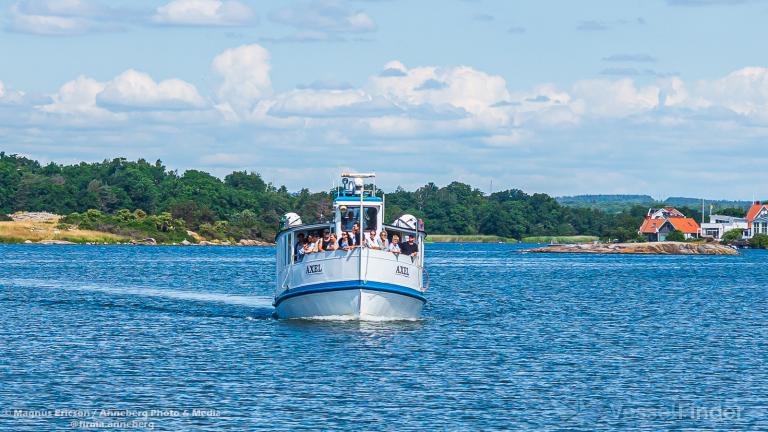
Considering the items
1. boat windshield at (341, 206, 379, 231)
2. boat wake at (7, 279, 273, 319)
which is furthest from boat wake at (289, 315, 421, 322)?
boat wake at (7, 279, 273, 319)

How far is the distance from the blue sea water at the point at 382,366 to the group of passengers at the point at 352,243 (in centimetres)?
309

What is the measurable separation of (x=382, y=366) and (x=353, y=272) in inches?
328

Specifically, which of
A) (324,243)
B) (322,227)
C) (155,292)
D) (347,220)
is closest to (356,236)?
(324,243)

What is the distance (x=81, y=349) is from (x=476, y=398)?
17065mm

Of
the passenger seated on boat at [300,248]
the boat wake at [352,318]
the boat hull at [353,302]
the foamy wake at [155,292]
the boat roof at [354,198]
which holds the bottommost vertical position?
the foamy wake at [155,292]

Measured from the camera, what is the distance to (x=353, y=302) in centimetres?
5084

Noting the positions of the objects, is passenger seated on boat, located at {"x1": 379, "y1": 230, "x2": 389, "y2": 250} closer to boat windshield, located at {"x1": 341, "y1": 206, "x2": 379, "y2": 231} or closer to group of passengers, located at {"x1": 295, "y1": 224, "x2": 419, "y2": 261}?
group of passengers, located at {"x1": 295, "y1": 224, "x2": 419, "y2": 261}

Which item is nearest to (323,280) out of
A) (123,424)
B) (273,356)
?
(273,356)

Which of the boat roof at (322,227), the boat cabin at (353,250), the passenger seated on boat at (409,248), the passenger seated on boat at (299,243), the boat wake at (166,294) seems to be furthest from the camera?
the boat wake at (166,294)

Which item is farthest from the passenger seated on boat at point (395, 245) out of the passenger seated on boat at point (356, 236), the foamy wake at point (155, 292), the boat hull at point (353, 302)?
the foamy wake at point (155, 292)

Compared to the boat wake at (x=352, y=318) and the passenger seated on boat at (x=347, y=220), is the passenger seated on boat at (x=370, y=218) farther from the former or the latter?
the boat wake at (x=352, y=318)

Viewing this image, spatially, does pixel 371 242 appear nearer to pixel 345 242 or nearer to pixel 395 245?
pixel 345 242

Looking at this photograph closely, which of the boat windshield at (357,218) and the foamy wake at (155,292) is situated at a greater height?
the boat windshield at (357,218)

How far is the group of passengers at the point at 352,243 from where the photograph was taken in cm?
5096
